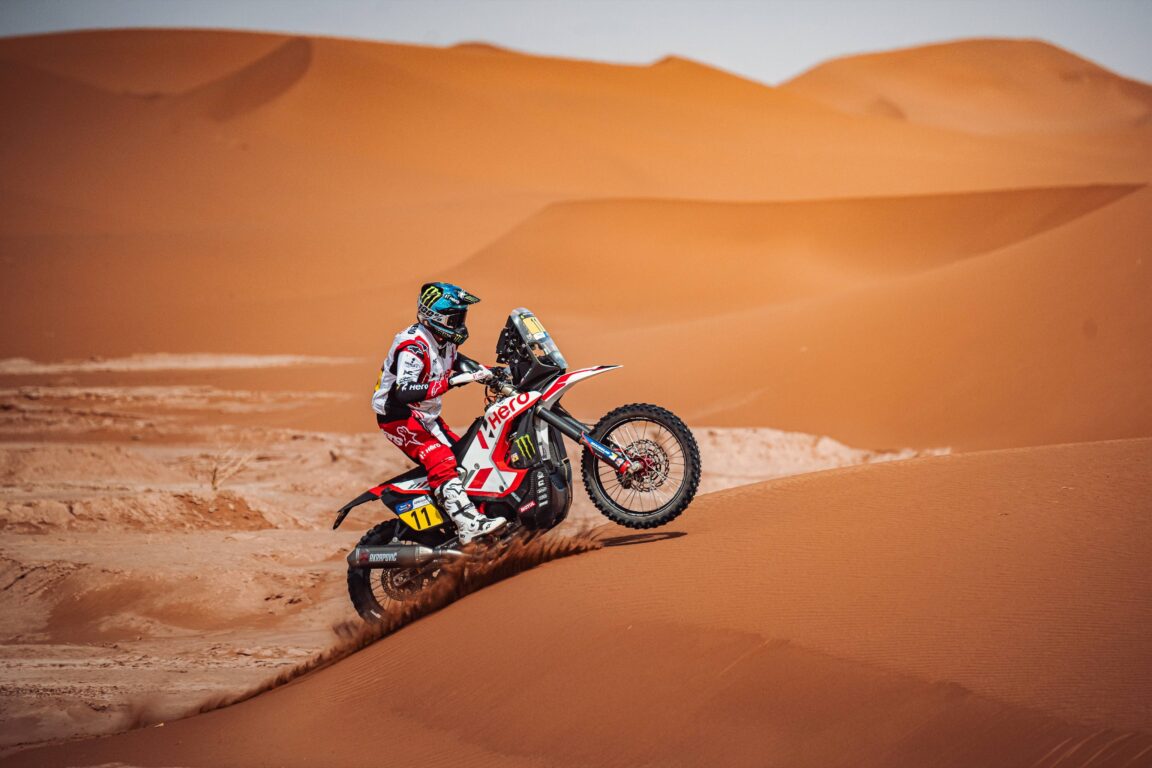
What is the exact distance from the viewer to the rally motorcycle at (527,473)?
6441 millimetres

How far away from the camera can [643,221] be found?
3369 cm

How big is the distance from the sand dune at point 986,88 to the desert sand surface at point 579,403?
7.39 meters

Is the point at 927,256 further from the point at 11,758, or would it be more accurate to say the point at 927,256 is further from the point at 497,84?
the point at 11,758

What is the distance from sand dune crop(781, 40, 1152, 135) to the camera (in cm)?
5716

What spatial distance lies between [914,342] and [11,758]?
14.3 metres

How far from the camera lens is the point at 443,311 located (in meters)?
6.83

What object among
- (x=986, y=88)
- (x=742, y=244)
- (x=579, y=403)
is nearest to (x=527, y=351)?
(x=579, y=403)

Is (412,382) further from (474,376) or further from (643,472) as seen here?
(643,472)

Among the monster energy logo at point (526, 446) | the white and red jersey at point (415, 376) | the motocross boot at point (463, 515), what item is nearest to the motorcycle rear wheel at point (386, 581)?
the motocross boot at point (463, 515)

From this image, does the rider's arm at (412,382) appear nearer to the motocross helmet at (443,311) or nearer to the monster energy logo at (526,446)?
the motocross helmet at (443,311)

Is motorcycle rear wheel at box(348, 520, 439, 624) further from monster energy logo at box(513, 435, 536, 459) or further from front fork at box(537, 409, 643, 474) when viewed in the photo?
front fork at box(537, 409, 643, 474)

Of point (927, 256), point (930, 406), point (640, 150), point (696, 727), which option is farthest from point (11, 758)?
point (640, 150)

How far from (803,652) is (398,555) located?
292 centimetres

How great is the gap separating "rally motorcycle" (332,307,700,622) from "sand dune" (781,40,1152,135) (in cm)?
5056
